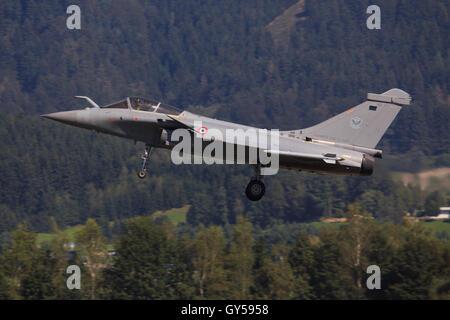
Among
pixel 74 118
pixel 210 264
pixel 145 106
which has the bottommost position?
pixel 210 264

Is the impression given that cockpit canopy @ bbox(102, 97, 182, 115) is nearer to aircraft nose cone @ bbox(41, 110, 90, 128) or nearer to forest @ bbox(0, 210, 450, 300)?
aircraft nose cone @ bbox(41, 110, 90, 128)

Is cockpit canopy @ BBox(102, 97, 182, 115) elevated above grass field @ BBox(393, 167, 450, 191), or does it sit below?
above

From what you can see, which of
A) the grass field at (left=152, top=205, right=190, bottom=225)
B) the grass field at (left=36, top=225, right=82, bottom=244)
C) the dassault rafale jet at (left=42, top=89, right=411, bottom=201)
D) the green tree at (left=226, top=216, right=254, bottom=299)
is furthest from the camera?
the grass field at (left=152, top=205, right=190, bottom=225)

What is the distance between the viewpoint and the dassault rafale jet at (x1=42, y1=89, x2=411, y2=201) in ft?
90.6

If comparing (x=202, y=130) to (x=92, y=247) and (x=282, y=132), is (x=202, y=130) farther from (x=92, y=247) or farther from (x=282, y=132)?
(x=92, y=247)

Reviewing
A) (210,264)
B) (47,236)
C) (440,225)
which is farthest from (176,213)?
(210,264)

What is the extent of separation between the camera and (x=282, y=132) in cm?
2878

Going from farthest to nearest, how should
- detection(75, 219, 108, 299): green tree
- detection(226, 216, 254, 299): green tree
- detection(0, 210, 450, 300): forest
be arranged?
1. detection(75, 219, 108, 299): green tree
2. detection(226, 216, 254, 299): green tree
3. detection(0, 210, 450, 300): forest

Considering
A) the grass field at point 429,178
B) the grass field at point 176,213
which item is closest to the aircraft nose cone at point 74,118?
the grass field at point 429,178

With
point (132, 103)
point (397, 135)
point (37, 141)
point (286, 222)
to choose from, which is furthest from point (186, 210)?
point (132, 103)

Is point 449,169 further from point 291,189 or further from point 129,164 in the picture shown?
point 129,164

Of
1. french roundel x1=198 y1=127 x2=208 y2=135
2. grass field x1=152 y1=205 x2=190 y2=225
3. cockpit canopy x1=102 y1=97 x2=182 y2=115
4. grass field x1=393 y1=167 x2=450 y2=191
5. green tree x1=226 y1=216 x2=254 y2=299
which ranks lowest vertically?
green tree x1=226 y1=216 x2=254 y2=299

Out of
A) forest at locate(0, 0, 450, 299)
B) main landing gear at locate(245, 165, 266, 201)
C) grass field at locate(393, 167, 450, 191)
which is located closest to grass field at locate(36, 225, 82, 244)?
forest at locate(0, 0, 450, 299)

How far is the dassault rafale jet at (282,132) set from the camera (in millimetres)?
27609
